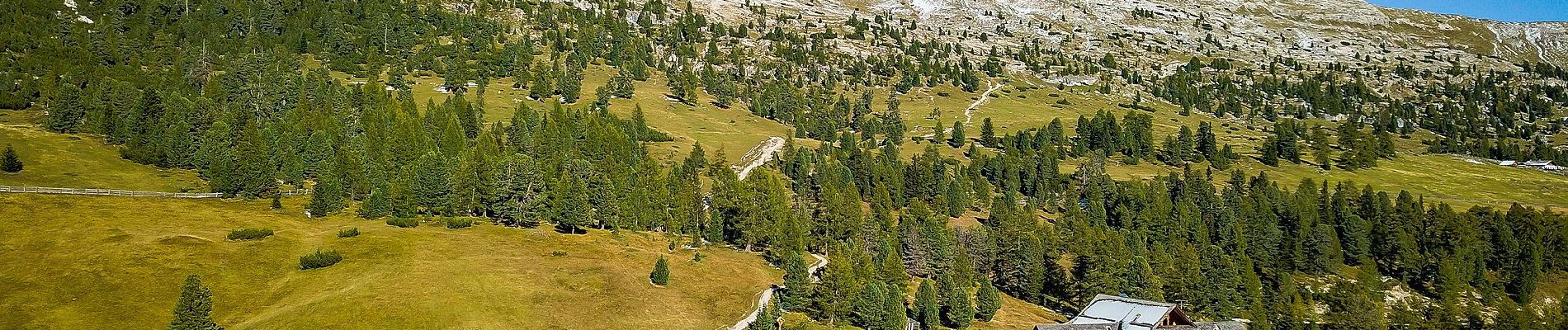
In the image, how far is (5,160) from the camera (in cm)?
12062

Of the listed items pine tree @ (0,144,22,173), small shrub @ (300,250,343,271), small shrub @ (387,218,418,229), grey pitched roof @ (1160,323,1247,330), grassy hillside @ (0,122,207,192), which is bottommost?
grassy hillside @ (0,122,207,192)

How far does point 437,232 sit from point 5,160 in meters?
63.7

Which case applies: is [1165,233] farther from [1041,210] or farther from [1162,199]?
[1041,210]

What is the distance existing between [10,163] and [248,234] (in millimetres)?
51607

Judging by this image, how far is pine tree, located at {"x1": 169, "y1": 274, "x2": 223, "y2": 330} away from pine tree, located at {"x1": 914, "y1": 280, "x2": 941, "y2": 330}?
6582 cm

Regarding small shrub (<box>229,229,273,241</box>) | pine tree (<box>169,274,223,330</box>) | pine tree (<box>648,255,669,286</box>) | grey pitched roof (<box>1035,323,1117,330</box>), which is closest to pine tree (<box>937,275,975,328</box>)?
grey pitched roof (<box>1035,323,1117,330</box>)

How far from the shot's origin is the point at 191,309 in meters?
64.8

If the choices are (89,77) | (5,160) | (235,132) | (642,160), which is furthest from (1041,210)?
(89,77)

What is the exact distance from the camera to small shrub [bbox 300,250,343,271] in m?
90.9

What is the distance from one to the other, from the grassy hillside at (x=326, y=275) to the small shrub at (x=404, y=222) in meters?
1.68

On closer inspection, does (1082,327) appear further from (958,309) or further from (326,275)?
(326,275)

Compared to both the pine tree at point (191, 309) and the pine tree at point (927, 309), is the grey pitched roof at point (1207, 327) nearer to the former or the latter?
the pine tree at point (927, 309)

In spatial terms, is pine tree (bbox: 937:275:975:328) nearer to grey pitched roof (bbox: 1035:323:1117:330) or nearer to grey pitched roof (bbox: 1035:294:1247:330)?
grey pitched roof (bbox: 1035:294:1247:330)

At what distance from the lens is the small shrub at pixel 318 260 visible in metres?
90.9
